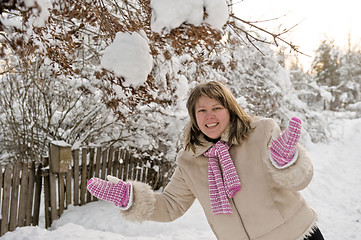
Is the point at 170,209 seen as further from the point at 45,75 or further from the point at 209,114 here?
the point at 45,75

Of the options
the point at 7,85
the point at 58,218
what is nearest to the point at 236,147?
the point at 58,218

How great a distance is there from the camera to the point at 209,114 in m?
1.92

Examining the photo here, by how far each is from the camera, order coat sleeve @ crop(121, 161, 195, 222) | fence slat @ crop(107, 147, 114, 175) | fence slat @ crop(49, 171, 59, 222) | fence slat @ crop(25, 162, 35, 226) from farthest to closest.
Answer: fence slat @ crop(107, 147, 114, 175) < fence slat @ crop(49, 171, 59, 222) < fence slat @ crop(25, 162, 35, 226) < coat sleeve @ crop(121, 161, 195, 222)

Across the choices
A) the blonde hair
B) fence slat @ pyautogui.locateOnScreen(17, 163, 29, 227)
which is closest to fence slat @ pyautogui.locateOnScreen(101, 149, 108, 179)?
fence slat @ pyautogui.locateOnScreen(17, 163, 29, 227)

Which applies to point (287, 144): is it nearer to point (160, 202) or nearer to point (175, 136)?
point (160, 202)

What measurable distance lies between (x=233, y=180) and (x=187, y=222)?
3237 millimetres

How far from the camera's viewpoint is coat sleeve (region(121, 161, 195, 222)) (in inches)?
78.8

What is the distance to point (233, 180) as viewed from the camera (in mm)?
1776

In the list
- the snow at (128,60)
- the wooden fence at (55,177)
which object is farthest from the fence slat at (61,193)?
the snow at (128,60)

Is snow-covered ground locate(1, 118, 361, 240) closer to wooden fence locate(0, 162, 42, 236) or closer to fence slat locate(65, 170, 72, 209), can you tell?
fence slat locate(65, 170, 72, 209)

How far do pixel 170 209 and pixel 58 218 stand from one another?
339 centimetres

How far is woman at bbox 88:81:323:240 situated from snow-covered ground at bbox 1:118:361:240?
→ 1985 millimetres

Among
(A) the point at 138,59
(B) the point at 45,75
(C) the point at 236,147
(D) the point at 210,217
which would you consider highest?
(B) the point at 45,75

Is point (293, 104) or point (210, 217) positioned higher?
point (293, 104)
